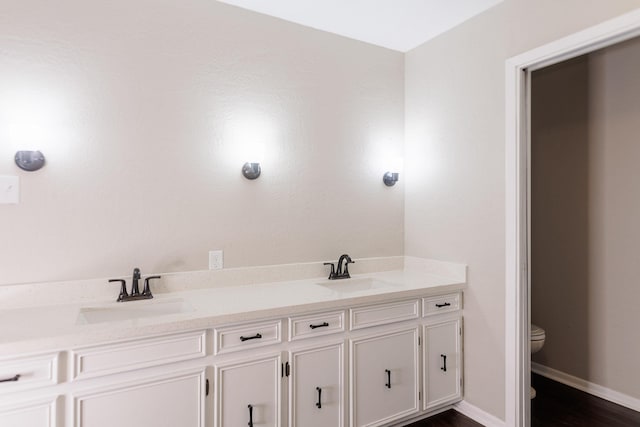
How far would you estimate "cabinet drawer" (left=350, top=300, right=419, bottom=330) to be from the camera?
2.07m

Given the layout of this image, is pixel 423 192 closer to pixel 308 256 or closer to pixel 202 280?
pixel 308 256

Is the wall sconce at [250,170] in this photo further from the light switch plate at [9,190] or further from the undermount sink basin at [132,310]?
the light switch plate at [9,190]

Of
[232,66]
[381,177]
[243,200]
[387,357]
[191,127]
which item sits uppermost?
[232,66]

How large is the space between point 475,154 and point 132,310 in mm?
2220

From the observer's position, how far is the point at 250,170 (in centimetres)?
233

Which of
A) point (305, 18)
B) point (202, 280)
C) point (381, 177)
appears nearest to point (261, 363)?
point (202, 280)

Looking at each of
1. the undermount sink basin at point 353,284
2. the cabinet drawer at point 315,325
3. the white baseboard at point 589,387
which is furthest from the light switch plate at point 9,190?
the white baseboard at point 589,387

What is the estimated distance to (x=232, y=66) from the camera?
91.0 inches

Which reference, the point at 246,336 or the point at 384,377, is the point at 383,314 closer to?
the point at 384,377

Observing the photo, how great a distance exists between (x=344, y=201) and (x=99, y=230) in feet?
5.09

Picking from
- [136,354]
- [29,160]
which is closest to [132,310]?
[136,354]

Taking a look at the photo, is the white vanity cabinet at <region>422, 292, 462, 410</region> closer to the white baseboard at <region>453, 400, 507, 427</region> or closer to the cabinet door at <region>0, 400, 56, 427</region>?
the white baseboard at <region>453, 400, 507, 427</region>

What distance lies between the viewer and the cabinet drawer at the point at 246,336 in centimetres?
171

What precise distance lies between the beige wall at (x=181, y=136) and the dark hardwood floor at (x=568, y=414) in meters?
1.21
